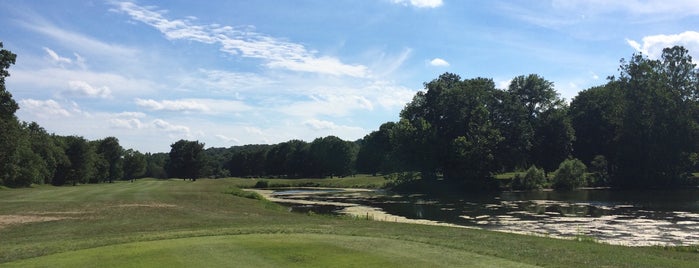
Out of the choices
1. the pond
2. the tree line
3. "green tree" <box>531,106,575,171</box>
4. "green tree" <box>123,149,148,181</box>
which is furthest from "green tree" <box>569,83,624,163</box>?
"green tree" <box>123,149,148,181</box>

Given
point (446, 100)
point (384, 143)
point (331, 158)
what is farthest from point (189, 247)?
point (331, 158)

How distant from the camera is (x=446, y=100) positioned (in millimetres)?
80250

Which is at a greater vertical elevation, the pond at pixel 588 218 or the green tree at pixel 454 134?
the green tree at pixel 454 134

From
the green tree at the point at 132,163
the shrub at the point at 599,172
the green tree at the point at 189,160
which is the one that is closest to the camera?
the shrub at the point at 599,172

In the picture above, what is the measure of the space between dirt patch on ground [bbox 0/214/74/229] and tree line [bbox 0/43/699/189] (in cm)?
2522

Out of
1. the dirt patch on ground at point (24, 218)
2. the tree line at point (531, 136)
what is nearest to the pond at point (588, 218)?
the dirt patch on ground at point (24, 218)

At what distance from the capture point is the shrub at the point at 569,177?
216 feet

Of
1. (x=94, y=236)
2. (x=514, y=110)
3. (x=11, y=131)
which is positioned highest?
(x=514, y=110)

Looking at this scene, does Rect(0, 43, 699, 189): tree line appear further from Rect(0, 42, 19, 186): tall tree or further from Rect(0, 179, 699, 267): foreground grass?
Rect(0, 179, 699, 267): foreground grass

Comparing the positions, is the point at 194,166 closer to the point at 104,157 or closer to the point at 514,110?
the point at 104,157

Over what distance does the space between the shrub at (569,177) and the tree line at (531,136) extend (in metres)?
0.14

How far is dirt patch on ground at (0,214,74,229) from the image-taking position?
23.9 meters

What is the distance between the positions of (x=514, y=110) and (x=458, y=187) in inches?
761

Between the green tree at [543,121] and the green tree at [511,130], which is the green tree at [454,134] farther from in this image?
the green tree at [543,121]
